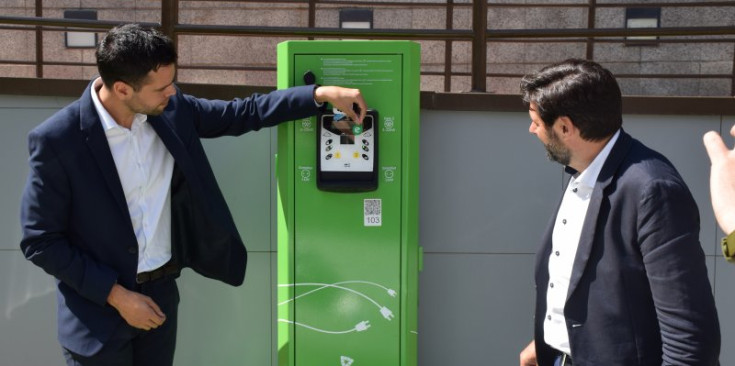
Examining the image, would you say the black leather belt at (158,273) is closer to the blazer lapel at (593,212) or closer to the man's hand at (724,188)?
the blazer lapel at (593,212)

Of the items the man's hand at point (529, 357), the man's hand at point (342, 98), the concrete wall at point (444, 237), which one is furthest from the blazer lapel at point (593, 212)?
the concrete wall at point (444, 237)

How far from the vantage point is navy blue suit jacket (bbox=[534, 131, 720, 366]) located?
187 cm

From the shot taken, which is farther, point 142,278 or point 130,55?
point 142,278

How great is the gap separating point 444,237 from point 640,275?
204cm

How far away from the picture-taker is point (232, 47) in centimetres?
823

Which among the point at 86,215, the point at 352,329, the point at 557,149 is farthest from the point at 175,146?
the point at 557,149

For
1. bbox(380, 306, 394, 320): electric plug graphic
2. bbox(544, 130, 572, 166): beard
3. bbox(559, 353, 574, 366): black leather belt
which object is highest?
bbox(544, 130, 572, 166): beard


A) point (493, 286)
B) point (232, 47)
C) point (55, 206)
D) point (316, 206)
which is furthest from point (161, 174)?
point (232, 47)

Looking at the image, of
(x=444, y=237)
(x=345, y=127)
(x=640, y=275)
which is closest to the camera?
(x=640, y=275)

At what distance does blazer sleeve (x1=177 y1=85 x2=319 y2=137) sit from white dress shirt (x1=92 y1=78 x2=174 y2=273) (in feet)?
1.04

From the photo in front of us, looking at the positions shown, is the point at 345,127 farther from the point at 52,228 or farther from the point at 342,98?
the point at 52,228

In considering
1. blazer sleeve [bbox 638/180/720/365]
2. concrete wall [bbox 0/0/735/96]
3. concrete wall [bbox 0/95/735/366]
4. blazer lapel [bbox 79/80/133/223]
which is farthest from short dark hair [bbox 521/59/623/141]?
concrete wall [bbox 0/0/735/96]

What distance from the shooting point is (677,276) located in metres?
1.87

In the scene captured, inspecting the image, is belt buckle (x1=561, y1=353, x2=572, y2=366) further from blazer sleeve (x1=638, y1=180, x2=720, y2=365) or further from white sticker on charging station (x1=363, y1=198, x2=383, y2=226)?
white sticker on charging station (x1=363, y1=198, x2=383, y2=226)
